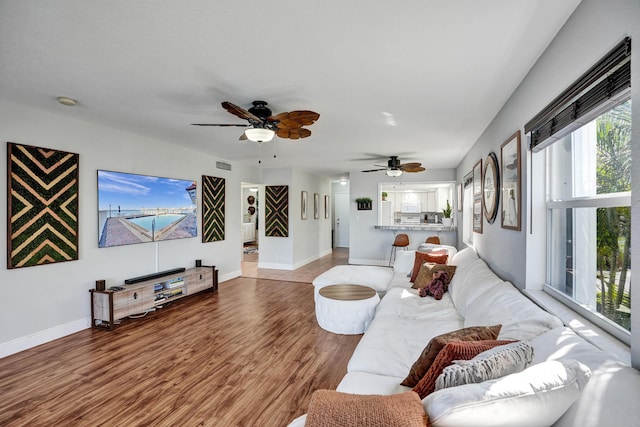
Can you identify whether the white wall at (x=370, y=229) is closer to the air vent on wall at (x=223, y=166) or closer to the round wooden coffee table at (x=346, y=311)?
the air vent on wall at (x=223, y=166)

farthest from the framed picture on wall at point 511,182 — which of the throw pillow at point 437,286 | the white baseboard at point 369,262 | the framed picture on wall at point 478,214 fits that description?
the white baseboard at point 369,262

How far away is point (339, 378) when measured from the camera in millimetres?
2516

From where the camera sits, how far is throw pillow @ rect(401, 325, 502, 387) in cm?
142

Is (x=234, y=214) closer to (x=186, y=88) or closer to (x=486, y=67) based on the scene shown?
(x=186, y=88)

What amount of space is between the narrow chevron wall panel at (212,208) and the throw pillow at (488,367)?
5069mm

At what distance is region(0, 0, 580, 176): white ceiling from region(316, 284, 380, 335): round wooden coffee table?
2014 millimetres

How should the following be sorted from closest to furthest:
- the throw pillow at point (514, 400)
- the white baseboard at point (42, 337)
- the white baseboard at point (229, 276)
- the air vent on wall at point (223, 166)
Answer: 1. the throw pillow at point (514, 400)
2. the white baseboard at point (42, 337)
3. the air vent on wall at point (223, 166)
4. the white baseboard at point (229, 276)

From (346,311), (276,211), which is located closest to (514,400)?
(346,311)

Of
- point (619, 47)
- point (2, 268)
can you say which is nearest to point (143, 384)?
point (2, 268)

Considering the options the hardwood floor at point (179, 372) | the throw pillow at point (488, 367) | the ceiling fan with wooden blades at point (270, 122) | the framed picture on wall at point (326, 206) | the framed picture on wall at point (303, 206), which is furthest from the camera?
the framed picture on wall at point (326, 206)

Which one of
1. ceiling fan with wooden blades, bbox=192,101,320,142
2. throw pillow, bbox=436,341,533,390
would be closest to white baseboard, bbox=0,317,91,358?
ceiling fan with wooden blades, bbox=192,101,320,142

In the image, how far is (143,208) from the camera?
14.1 feet

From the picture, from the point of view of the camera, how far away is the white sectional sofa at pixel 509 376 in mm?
872

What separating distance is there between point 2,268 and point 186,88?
2490 millimetres
